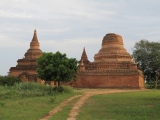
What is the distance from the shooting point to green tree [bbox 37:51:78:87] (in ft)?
90.2

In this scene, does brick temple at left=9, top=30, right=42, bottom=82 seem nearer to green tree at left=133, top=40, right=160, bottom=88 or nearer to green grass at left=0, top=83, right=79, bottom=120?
green grass at left=0, top=83, right=79, bottom=120

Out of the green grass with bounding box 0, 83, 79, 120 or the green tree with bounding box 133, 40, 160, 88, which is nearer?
the green grass with bounding box 0, 83, 79, 120

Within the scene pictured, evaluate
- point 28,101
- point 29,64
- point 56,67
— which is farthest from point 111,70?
point 28,101

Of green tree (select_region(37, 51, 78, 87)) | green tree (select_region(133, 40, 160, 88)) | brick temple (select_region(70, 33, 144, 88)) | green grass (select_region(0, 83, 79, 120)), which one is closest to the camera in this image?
green grass (select_region(0, 83, 79, 120))

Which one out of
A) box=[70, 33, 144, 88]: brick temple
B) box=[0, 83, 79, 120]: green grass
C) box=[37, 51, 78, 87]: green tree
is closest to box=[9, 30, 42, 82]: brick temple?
box=[70, 33, 144, 88]: brick temple

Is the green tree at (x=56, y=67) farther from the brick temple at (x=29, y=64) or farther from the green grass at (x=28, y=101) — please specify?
the brick temple at (x=29, y=64)

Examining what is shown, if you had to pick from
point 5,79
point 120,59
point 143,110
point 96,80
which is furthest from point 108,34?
point 143,110

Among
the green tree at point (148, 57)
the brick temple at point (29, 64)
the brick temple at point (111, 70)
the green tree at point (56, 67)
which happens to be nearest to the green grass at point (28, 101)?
the green tree at point (56, 67)

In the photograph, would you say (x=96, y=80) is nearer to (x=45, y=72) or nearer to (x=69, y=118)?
(x=45, y=72)

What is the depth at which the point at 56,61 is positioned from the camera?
91.6ft

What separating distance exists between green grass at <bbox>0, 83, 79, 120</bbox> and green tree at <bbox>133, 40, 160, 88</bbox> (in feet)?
80.7

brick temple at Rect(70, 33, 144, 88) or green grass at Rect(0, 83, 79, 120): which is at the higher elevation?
brick temple at Rect(70, 33, 144, 88)

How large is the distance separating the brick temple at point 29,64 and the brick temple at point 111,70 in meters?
7.07

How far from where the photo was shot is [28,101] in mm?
20750
